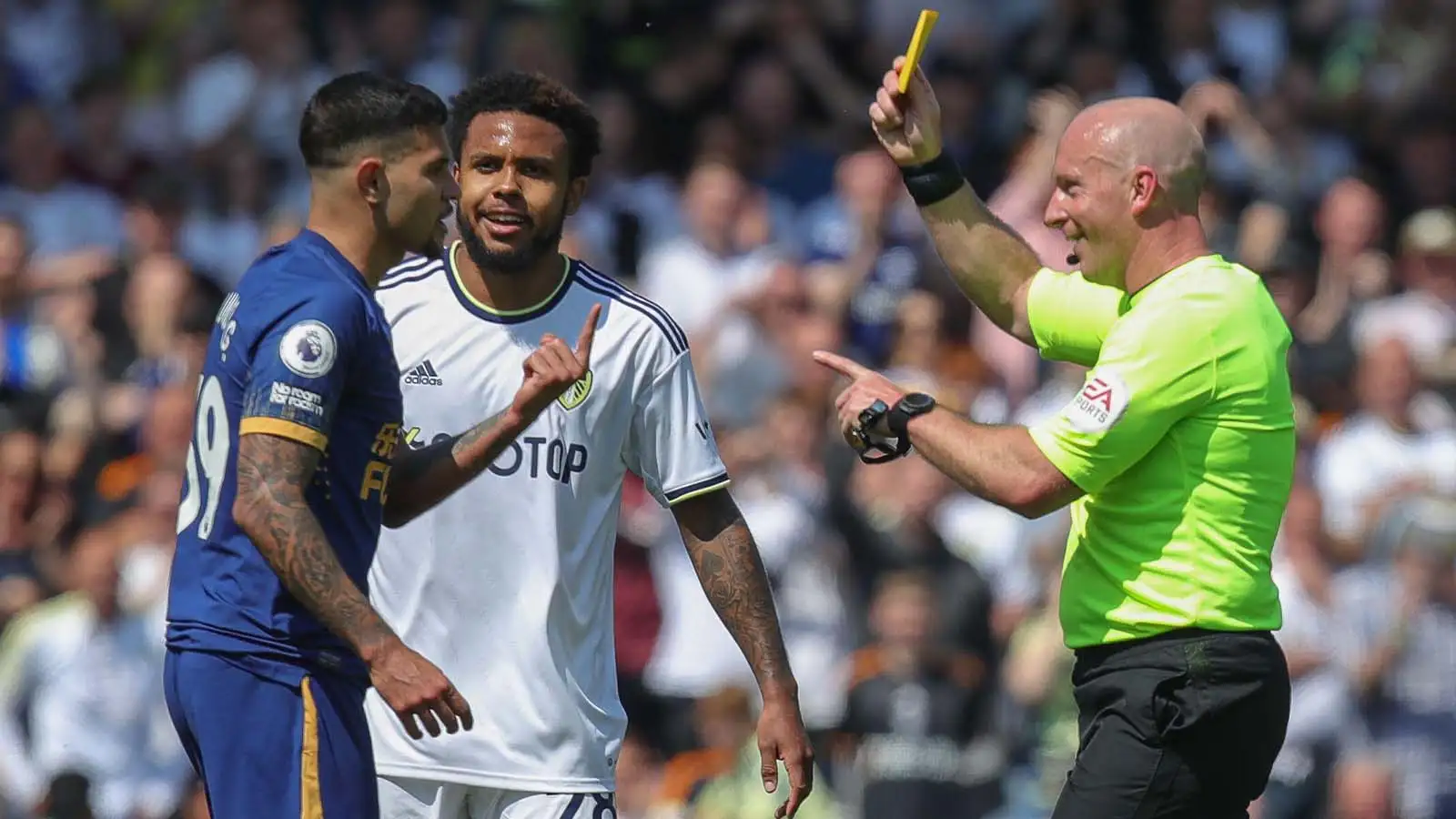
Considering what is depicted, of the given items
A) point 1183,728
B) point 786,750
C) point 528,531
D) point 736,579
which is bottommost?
point 786,750

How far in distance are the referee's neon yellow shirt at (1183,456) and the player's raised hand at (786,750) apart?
2.92 ft

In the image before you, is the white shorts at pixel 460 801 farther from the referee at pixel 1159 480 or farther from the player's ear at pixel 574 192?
the player's ear at pixel 574 192

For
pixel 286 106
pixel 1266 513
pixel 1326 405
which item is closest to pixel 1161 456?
pixel 1266 513

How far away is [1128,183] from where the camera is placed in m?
6.24

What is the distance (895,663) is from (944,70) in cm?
464

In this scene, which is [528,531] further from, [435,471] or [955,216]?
[955,216]

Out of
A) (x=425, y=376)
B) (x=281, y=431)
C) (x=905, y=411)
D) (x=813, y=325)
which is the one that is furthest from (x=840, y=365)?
(x=813, y=325)

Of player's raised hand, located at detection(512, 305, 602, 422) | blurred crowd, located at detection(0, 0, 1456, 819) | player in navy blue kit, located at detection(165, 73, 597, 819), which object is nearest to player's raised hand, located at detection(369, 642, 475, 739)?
player in navy blue kit, located at detection(165, 73, 597, 819)

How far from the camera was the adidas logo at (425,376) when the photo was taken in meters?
6.78

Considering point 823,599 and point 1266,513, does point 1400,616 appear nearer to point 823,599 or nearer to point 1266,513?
point 823,599

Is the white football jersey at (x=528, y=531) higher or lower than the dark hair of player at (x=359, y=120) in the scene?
lower

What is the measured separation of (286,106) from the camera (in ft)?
48.9

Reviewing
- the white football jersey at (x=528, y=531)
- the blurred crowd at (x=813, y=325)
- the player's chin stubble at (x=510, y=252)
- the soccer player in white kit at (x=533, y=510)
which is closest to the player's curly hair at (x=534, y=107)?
A: the soccer player in white kit at (x=533, y=510)

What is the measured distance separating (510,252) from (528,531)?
2.57 feet
